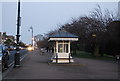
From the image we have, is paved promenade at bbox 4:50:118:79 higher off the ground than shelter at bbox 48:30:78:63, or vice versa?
shelter at bbox 48:30:78:63

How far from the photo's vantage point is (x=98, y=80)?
46.5ft

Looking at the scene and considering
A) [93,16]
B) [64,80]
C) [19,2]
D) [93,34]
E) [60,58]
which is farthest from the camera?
[93,16]

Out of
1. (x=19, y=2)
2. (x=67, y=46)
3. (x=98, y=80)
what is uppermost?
(x=19, y=2)

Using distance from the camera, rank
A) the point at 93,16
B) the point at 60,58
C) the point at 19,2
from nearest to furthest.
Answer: the point at 19,2 < the point at 60,58 < the point at 93,16

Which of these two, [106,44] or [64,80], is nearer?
[64,80]

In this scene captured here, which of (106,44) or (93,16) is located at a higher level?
(93,16)

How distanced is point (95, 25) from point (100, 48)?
25.4ft

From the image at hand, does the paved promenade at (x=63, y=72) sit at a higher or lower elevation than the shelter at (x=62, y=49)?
lower

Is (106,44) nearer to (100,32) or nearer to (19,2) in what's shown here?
(100,32)

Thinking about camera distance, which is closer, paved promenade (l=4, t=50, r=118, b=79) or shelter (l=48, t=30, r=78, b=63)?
paved promenade (l=4, t=50, r=118, b=79)

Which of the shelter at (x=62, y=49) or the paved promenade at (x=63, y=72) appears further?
the shelter at (x=62, y=49)

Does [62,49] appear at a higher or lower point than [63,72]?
higher

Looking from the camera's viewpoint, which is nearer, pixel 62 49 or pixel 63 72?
pixel 63 72

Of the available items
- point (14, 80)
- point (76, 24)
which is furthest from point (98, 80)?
point (76, 24)
